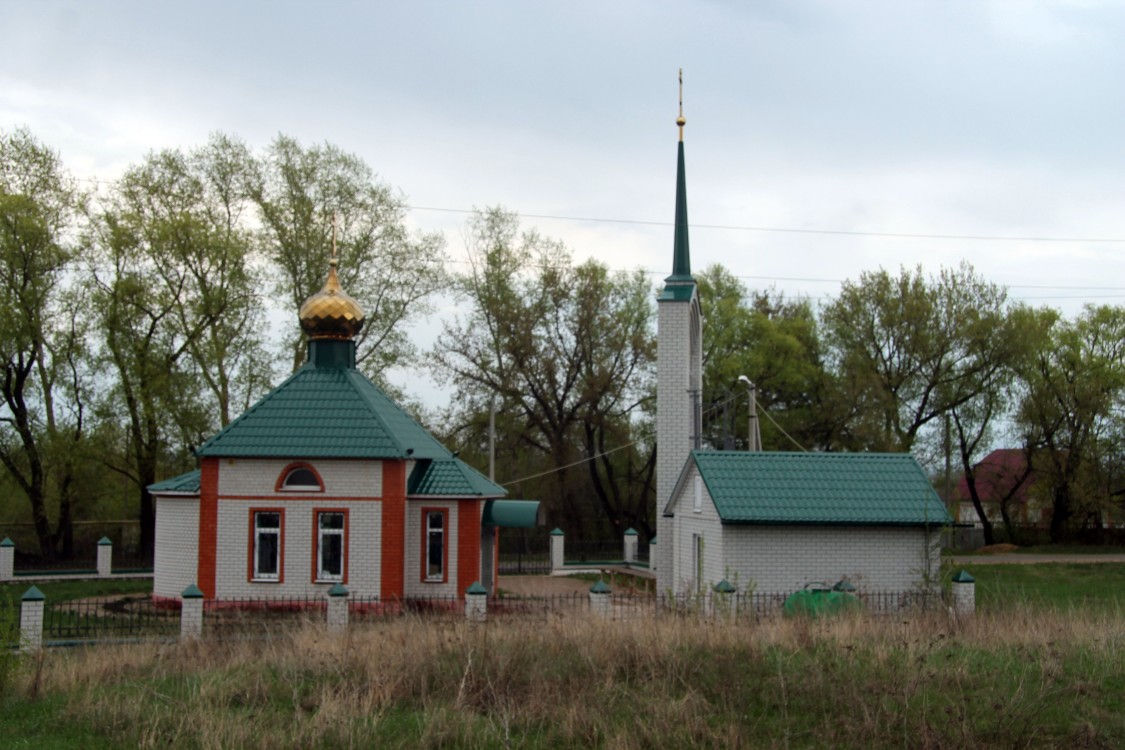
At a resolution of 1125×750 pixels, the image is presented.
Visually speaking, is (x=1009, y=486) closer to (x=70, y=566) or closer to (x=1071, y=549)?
(x=1071, y=549)

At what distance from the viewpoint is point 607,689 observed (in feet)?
31.0

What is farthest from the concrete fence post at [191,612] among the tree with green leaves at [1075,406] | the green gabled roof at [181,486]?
the tree with green leaves at [1075,406]

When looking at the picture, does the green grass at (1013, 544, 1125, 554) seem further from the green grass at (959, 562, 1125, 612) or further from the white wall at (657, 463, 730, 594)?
the white wall at (657, 463, 730, 594)

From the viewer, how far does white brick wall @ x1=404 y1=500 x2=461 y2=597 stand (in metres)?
20.8

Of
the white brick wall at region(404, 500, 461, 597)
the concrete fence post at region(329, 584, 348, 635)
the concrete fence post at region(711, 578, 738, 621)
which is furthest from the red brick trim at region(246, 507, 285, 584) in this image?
the concrete fence post at region(711, 578, 738, 621)

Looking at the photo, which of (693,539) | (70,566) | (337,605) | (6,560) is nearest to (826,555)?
(693,539)

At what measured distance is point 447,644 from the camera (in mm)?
11055

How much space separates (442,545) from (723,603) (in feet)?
26.9

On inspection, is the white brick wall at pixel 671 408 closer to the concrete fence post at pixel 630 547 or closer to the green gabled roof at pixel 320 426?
the green gabled roof at pixel 320 426

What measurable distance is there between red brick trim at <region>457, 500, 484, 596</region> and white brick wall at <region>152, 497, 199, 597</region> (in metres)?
4.99

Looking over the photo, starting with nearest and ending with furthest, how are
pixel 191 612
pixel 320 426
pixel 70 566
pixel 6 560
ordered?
1. pixel 191 612
2. pixel 320 426
3. pixel 6 560
4. pixel 70 566

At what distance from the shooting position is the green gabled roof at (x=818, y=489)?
17750 millimetres

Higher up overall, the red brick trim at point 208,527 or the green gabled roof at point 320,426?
the green gabled roof at point 320,426

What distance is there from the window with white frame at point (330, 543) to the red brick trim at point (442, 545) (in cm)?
158
